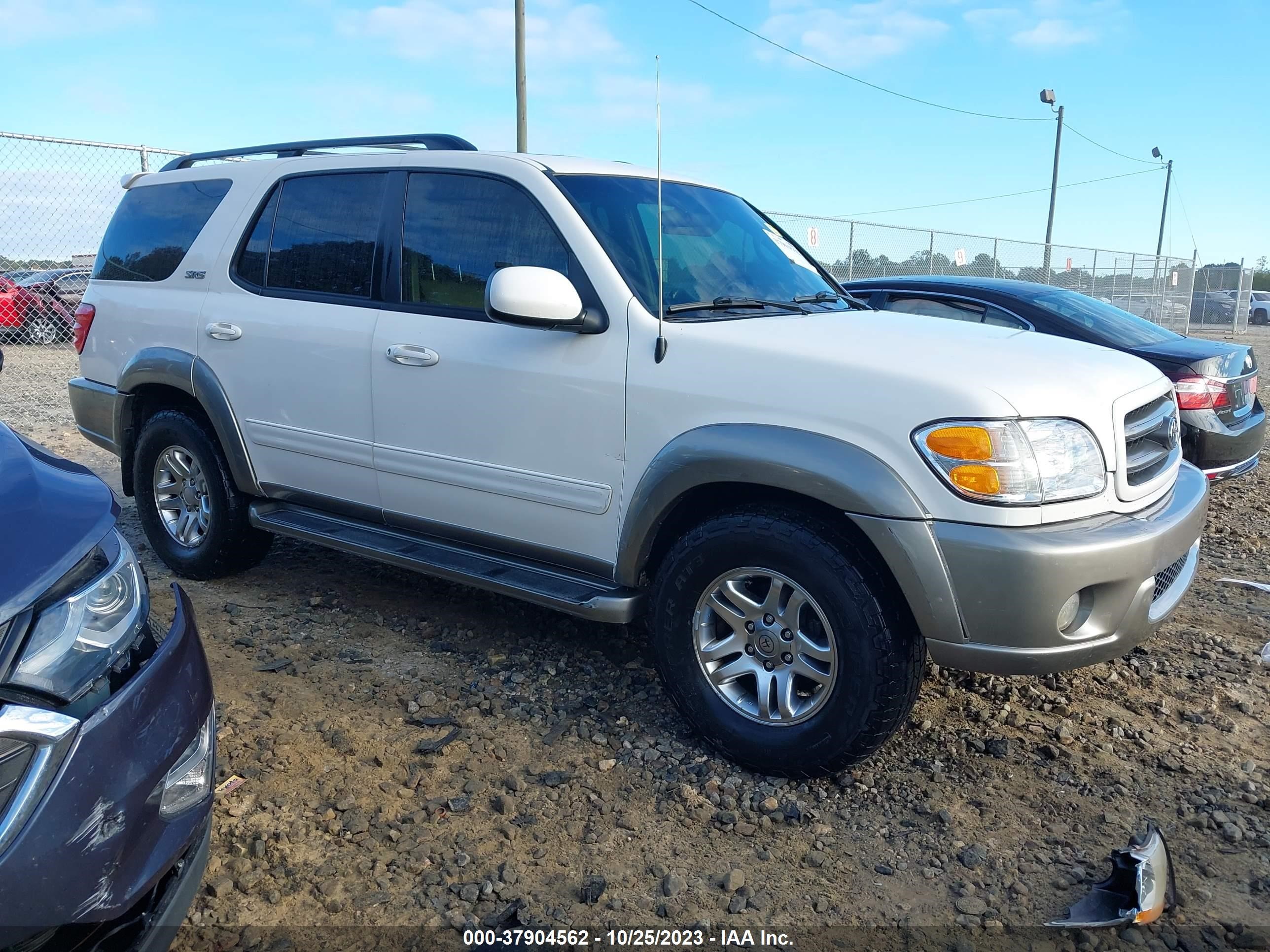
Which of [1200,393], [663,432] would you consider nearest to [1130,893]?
[663,432]

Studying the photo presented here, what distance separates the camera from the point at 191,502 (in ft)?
15.6

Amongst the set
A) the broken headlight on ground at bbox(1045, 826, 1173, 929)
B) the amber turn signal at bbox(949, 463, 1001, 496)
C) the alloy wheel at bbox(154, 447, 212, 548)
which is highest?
the amber turn signal at bbox(949, 463, 1001, 496)

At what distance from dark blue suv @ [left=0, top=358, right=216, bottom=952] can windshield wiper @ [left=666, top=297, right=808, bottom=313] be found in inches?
73.0

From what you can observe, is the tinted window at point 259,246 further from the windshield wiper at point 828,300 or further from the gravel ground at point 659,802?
the windshield wiper at point 828,300

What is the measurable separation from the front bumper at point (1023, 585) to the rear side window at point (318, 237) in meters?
2.45

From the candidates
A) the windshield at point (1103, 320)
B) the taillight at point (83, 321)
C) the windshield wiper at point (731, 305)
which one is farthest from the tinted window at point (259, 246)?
the windshield at point (1103, 320)

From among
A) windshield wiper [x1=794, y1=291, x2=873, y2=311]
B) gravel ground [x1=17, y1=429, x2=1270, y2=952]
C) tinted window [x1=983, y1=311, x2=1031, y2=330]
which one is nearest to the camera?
gravel ground [x1=17, y1=429, x2=1270, y2=952]

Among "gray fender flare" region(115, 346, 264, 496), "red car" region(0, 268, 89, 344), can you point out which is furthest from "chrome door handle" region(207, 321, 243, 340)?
"red car" region(0, 268, 89, 344)

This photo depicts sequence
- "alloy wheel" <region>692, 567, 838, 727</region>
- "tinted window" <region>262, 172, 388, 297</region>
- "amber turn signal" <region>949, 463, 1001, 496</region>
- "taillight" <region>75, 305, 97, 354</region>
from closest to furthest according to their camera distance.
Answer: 1. "amber turn signal" <region>949, 463, 1001, 496</region>
2. "alloy wheel" <region>692, 567, 838, 727</region>
3. "tinted window" <region>262, 172, 388, 297</region>
4. "taillight" <region>75, 305, 97, 354</region>

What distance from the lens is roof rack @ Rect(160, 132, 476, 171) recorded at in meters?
4.04

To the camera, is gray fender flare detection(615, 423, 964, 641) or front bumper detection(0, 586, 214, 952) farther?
gray fender flare detection(615, 423, 964, 641)

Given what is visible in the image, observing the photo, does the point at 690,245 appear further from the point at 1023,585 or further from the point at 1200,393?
the point at 1200,393

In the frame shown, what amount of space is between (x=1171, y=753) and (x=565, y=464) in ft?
7.45

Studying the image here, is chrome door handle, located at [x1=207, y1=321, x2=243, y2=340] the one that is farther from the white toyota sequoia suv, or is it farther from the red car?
the red car
